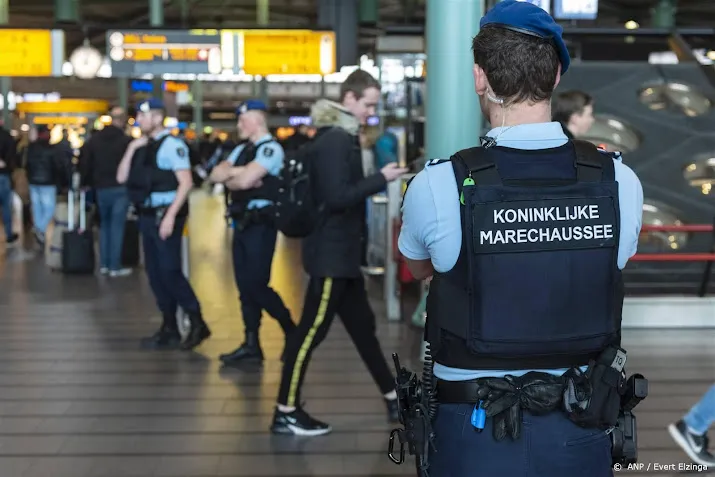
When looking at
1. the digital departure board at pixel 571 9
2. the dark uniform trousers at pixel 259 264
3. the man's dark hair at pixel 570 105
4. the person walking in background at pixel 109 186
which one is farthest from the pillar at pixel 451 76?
the person walking in background at pixel 109 186

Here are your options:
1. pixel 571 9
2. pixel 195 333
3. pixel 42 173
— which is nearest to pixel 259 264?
pixel 195 333

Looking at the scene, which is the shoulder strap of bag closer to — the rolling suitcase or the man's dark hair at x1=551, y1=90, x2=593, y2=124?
the man's dark hair at x1=551, y1=90, x2=593, y2=124

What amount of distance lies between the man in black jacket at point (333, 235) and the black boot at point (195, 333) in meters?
2.21

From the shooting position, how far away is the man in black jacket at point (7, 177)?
13398 millimetres

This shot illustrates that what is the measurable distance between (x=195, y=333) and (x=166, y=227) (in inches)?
33.7

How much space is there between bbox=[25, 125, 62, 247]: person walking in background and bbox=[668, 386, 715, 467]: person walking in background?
10562mm

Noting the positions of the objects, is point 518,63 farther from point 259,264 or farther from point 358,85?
point 259,264

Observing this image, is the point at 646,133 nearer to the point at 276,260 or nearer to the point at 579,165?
the point at 276,260

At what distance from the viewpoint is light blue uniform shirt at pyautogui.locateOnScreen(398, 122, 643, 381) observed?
2.14 metres

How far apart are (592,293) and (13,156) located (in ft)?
41.4

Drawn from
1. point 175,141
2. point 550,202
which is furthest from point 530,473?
point 175,141

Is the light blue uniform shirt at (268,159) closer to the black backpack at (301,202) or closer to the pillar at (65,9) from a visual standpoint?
the black backpack at (301,202)

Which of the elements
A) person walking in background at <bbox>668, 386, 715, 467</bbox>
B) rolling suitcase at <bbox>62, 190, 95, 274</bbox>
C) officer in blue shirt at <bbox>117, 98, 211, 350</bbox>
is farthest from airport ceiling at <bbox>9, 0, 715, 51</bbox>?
person walking in background at <bbox>668, 386, 715, 467</bbox>

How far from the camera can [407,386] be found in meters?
2.35
